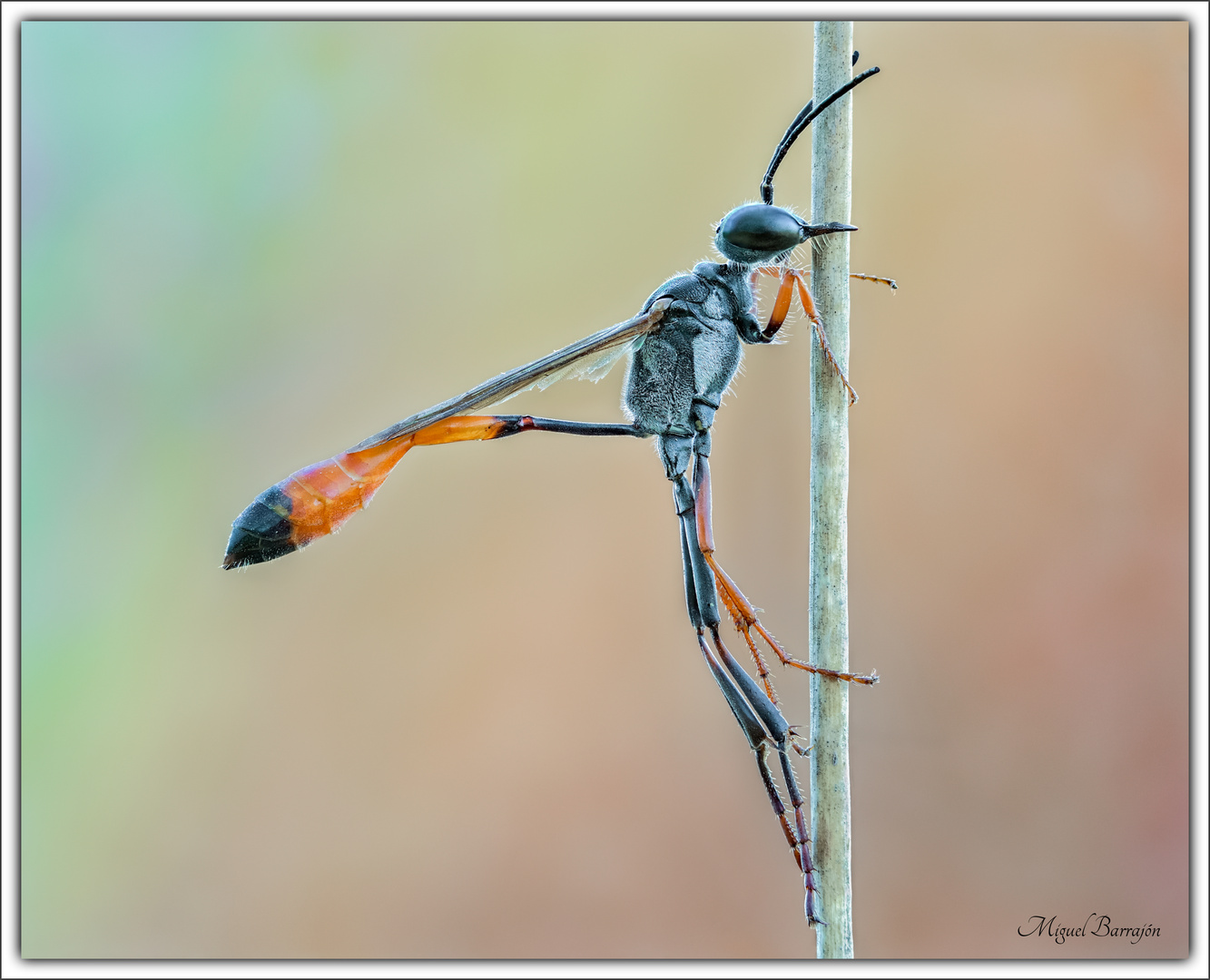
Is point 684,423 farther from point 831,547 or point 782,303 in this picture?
point 831,547

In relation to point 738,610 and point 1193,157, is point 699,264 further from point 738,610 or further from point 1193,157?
point 1193,157

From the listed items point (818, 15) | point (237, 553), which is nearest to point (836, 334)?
point (818, 15)

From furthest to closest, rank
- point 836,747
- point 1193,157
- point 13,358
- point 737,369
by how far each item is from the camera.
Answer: point 13,358 < point 1193,157 < point 737,369 < point 836,747

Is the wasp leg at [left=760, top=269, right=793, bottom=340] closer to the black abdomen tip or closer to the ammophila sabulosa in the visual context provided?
the ammophila sabulosa

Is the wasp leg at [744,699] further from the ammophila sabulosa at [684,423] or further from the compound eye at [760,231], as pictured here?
the compound eye at [760,231]

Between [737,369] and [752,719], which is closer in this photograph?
[752,719]

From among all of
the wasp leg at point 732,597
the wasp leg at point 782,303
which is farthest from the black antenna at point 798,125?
the wasp leg at point 732,597

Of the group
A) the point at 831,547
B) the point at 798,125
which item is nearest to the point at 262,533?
the point at 831,547
